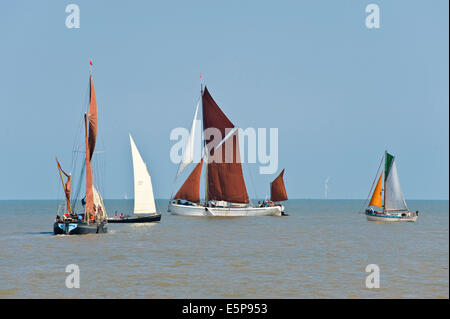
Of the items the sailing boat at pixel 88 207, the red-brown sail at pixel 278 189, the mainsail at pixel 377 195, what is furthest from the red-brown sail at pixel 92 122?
the red-brown sail at pixel 278 189

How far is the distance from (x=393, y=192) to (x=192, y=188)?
34247 mm

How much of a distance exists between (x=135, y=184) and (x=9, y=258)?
37.7 metres

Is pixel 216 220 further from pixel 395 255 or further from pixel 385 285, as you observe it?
pixel 385 285

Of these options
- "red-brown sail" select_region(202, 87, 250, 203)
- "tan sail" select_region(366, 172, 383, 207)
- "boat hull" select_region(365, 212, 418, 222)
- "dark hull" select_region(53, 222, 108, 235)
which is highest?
"red-brown sail" select_region(202, 87, 250, 203)

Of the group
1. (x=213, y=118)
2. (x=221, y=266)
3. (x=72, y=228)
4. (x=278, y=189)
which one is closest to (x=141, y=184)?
(x=213, y=118)

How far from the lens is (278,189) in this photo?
411 ft

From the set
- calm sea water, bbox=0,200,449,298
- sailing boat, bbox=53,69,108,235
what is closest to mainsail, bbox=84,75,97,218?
sailing boat, bbox=53,69,108,235

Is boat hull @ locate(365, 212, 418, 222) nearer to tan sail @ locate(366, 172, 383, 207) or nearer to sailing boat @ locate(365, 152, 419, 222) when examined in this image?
sailing boat @ locate(365, 152, 419, 222)

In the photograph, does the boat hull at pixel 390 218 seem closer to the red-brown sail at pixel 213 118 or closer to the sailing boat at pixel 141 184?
the red-brown sail at pixel 213 118

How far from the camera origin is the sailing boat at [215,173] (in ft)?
337

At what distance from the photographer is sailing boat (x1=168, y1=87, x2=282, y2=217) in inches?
4045
